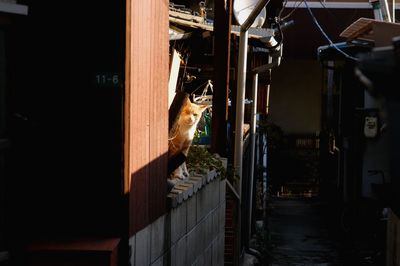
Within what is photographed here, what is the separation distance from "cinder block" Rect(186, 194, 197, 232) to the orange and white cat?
0.98 feet

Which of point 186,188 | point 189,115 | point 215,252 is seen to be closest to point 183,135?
point 189,115

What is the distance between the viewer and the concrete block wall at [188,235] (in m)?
6.29

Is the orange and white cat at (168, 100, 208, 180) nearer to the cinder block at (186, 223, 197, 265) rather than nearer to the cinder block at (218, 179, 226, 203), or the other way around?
the cinder block at (186, 223, 197, 265)

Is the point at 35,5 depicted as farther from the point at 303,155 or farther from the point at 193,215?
the point at 303,155

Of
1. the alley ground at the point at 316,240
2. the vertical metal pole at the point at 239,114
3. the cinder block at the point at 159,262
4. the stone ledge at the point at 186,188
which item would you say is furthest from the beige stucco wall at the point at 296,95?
the cinder block at the point at 159,262

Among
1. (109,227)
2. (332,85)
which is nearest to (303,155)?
(332,85)

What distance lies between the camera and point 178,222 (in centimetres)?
741

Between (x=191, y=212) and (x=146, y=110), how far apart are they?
2107 mm

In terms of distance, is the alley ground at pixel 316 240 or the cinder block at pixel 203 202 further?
the alley ground at pixel 316 240

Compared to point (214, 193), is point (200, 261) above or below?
below

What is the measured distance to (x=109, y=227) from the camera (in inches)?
220

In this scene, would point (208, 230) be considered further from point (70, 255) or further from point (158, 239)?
point (70, 255)

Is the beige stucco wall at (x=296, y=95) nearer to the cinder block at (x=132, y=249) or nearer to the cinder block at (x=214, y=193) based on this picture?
the cinder block at (x=214, y=193)

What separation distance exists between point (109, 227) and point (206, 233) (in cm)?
356
